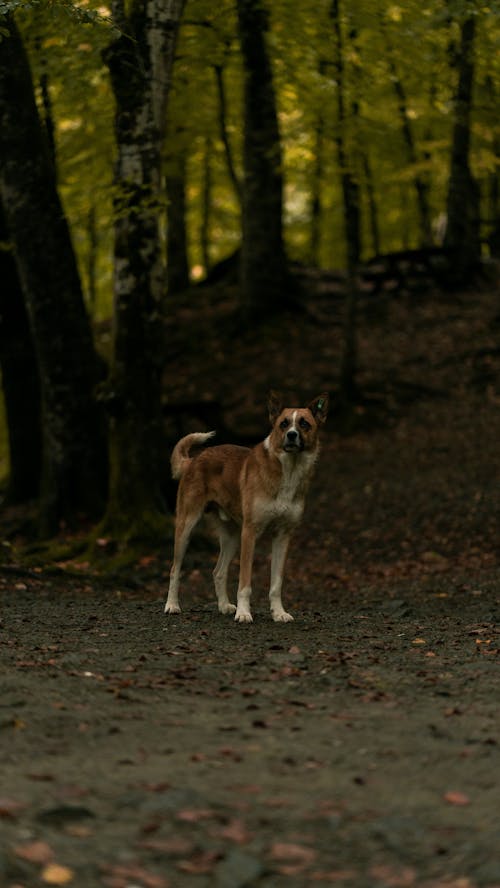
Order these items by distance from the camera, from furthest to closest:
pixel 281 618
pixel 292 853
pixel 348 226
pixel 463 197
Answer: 1. pixel 463 197
2. pixel 348 226
3. pixel 281 618
4. pixel 292 853

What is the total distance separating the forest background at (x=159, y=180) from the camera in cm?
1294

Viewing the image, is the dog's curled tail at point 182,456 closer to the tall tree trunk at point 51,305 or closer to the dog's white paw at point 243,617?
the dog's white paw at point 243,617

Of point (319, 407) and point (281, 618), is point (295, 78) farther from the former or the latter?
point (281, 618)

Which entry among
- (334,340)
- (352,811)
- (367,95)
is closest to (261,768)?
(352,811)

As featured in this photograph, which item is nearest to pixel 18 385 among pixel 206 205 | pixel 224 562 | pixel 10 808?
pixel 224 562

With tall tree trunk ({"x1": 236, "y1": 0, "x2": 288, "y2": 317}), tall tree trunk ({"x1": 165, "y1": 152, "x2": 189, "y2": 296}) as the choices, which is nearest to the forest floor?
tall tree trunk ({"x1": 236, "y1": 0, "x2": 288, "y2": 317})

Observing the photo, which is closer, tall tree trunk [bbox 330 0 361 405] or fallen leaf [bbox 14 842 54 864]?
fallen leaf [bbox 14 842 54 864]

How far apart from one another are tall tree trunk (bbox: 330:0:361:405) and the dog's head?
8.42 meters

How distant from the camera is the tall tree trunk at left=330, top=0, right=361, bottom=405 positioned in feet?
53.9

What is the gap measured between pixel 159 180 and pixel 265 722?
8504 mm

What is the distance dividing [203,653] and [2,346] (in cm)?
1066

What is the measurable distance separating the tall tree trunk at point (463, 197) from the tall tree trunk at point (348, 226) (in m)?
4.49

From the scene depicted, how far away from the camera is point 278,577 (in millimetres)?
9188

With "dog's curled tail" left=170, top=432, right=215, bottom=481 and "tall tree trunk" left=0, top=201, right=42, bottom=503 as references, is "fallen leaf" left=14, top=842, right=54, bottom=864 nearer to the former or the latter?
"dog's curled tail" left=170, top=432, right=215, bottom=481
